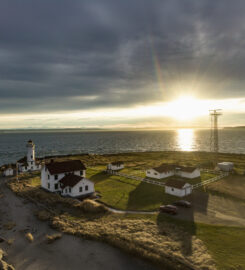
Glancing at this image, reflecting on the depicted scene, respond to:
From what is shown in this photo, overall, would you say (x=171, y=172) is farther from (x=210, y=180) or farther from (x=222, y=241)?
(x=222, y=241)

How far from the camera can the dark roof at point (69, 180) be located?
39.5 meters

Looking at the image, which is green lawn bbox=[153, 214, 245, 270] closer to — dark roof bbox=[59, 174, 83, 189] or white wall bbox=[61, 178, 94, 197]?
white wall bbox=[61, 178, 94, 197]

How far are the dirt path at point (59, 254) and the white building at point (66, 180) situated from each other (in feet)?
39.7

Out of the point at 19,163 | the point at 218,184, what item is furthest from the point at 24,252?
the point at 19,163

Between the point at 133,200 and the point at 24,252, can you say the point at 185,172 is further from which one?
the point at 24,252

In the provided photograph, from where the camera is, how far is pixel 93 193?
39906mm

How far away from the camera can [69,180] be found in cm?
4141

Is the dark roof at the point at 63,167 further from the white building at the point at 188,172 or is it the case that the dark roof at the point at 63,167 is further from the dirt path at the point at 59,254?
the white building at the point at 188,172

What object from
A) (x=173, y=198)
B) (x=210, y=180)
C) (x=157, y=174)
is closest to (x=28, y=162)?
(x=157, y=174)


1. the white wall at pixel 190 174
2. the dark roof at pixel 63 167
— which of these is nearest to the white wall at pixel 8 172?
the dark roof at pixel 63 167

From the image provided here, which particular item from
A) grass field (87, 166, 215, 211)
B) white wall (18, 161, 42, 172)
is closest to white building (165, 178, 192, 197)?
grass field (87, 166, 215, 211)

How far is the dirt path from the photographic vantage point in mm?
19344

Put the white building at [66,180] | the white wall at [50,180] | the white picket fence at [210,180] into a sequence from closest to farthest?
the white building at [66,180], the white wall at [50,180], the white picket fence at [210,180]

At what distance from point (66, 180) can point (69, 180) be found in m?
0.90
